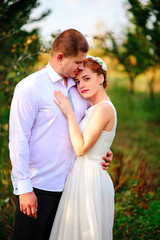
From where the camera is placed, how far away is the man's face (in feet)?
7.54

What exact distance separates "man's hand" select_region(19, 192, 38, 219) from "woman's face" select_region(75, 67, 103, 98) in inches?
41.1

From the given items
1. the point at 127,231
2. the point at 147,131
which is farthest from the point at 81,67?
the point at 147,131

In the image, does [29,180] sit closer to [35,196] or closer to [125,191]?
[35,196]

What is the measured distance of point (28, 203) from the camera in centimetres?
210

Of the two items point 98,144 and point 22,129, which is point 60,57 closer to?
point 22,129

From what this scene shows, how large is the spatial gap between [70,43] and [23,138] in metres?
0.92

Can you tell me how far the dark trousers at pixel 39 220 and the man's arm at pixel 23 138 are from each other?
0.13 m

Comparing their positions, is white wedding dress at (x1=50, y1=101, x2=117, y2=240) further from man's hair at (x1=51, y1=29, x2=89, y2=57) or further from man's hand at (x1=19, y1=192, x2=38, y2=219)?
man's hair at (x1=51, y1=29, x2=89, y2=57)

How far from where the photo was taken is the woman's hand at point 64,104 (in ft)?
7.27

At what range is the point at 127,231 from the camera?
337cm

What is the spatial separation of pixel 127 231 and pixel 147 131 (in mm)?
5947

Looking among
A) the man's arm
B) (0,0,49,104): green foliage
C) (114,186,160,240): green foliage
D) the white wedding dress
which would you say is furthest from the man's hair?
(114,186,160,240): green foliage

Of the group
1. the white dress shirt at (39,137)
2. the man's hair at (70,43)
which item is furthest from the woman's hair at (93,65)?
the white dress shirt at (39,137)

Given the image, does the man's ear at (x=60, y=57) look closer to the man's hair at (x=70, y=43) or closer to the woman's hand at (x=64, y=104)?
the man's hair at (x=70, y=43)
